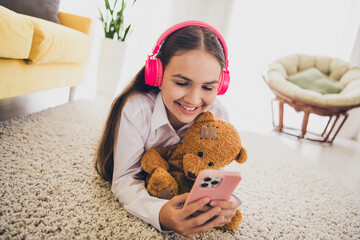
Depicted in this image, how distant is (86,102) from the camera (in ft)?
6.66

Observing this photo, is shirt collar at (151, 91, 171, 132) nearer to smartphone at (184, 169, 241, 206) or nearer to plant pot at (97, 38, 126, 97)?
smartphone at (184, 169, 241, 206)

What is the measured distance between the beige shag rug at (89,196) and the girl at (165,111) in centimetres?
7

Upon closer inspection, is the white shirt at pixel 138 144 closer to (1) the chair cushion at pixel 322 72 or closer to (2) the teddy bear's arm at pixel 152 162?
(2) the teddy bear's arm at pixel 152 162

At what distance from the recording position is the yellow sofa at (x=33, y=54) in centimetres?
103

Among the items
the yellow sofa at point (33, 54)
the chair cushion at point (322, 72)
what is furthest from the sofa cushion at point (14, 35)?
the chair cushion at point (322, 72)

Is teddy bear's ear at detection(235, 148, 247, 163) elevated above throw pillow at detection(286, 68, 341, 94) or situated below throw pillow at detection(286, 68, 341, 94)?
below

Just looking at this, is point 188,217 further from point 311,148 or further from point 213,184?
point 311,148

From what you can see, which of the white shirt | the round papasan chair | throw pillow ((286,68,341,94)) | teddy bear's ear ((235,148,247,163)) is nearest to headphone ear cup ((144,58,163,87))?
the white shirt

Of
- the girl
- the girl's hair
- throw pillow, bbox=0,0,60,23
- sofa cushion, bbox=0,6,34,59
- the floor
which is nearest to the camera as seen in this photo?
the girl

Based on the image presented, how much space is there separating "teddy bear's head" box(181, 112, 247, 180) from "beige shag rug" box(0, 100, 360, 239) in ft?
0.67

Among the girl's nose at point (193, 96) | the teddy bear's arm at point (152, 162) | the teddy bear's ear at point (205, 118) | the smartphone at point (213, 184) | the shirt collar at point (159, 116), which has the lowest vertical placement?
the teddy bear's arm at point (152, 162)

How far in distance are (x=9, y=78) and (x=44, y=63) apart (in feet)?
1.07

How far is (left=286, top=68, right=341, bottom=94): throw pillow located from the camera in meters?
2.52

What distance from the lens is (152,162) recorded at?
2.46 feet
